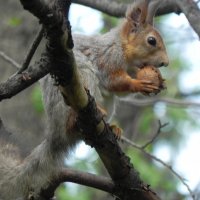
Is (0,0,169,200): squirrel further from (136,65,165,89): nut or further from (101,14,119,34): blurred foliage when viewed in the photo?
(101,14,119,34): blurred foliage

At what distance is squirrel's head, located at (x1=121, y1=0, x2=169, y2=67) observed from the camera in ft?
12.9

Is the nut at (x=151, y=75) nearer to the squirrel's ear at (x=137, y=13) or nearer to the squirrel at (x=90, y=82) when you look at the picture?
the squirrel at (x=90, y=82)

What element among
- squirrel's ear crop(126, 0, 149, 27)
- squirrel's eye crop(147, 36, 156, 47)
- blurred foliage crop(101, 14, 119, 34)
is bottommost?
squirrel's eye crop(147, 36, 156, 47)

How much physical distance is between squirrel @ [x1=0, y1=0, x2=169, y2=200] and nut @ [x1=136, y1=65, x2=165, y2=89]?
0.03 meters

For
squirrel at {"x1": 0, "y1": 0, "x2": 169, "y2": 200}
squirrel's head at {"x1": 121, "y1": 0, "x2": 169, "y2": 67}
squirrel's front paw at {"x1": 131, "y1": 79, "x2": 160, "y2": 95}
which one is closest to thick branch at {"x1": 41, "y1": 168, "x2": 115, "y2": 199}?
squirrel at {"x1": 0, "y1": 0, "x2": 169, "y2": 200}

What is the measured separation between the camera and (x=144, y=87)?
354 centimetres

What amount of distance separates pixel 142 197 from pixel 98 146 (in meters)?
0.42

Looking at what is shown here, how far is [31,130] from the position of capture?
5.43 m

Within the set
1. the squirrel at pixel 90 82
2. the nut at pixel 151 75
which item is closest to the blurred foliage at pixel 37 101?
the squirrel at pixel 90 82

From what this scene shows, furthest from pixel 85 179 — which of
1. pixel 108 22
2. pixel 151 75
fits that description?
pixel 108 22

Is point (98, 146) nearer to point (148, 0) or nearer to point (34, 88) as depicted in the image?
point (148, 0)

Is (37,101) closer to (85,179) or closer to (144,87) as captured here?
(144,87)

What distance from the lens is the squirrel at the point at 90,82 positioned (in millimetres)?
3443

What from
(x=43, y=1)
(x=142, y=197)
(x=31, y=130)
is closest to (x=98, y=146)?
(x=142, y=197)
